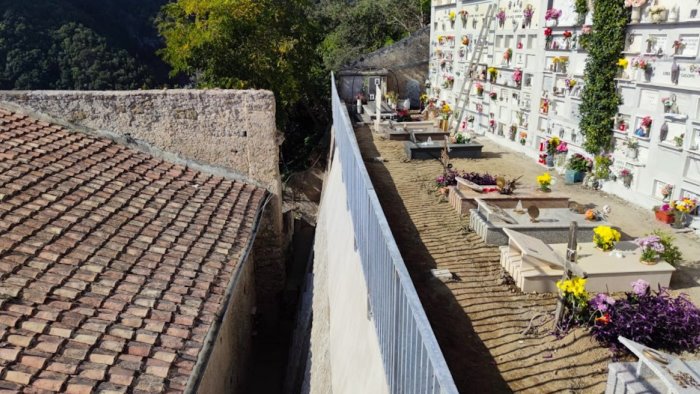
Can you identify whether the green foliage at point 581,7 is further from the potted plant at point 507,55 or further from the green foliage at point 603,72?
the potted plant at point 507,55

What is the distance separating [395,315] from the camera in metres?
4.14

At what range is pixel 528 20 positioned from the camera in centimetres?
1319

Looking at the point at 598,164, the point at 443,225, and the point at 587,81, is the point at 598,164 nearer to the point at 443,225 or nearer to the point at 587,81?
the point at 587,81

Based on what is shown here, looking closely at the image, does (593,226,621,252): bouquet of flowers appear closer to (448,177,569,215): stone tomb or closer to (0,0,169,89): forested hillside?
(448,177,569,215): stone tomb

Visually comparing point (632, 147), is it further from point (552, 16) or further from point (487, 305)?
point (487, 305)

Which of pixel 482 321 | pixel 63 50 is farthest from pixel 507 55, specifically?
pixel 63 50

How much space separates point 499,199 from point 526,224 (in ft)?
4.32

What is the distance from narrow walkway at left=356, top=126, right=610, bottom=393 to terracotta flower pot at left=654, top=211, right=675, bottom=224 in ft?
10.9

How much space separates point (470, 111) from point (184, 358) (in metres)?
14.2

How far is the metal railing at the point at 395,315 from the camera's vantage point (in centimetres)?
321

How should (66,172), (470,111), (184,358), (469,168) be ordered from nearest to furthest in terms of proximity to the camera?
(184,358) → (66,172) → (469,168) → (470,111)

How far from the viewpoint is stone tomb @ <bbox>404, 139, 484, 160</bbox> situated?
42.3 feet

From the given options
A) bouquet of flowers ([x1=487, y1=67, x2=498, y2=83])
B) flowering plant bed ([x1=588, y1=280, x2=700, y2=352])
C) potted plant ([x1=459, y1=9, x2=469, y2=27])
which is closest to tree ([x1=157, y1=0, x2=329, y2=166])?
potted plant ([x1=459, y1=9, x2=469, y2=27])

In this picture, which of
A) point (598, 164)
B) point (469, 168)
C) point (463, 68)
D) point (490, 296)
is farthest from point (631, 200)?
point (463, 68)
